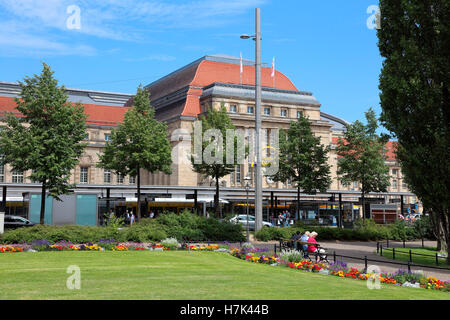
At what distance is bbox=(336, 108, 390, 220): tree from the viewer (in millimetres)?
44781

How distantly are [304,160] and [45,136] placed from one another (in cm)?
2119

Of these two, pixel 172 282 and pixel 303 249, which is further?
pixel 303 249

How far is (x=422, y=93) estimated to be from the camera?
20141 millimetres

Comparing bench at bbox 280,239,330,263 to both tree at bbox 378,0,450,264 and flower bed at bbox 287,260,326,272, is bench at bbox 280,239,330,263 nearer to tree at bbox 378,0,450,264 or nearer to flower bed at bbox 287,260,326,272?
flower bed at bbox 287,260,326,272

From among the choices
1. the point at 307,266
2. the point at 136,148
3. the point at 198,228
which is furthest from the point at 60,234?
the point at 136,148

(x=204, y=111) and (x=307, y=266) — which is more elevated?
(x=204, y=111)

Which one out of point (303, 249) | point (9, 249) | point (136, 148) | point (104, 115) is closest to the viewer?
point (303, 249)

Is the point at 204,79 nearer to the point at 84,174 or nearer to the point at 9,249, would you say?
the point at 84,174

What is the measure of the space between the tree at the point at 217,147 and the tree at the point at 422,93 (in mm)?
21244

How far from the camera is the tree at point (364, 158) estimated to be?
44781 millimetres

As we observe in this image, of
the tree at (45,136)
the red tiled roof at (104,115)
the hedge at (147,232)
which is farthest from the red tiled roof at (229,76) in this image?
the hedge at (147,232)

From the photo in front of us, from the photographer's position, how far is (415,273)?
47.7 feet

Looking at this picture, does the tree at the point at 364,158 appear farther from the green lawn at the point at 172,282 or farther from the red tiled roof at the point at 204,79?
the red tiled roof at the point at 204,79
